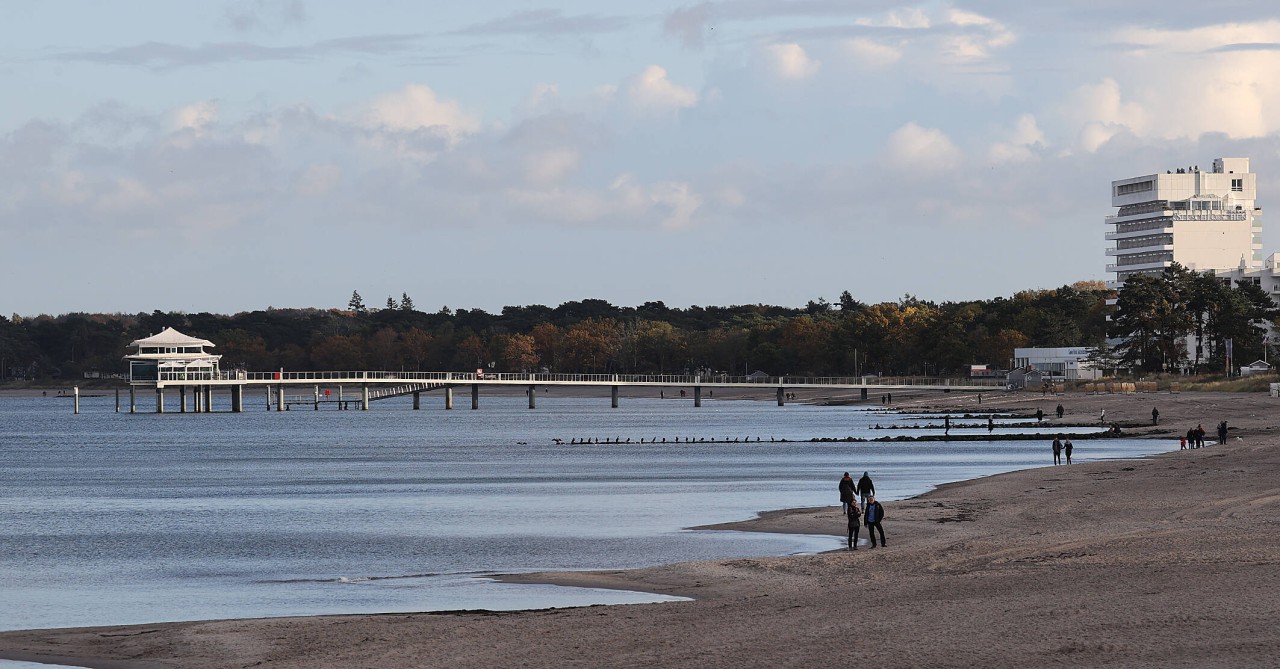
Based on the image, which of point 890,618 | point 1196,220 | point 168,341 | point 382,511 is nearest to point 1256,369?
point 1196,220

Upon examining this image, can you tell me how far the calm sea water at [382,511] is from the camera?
1113 inches

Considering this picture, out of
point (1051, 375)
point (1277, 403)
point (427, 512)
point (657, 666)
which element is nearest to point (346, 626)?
point (657, 666)

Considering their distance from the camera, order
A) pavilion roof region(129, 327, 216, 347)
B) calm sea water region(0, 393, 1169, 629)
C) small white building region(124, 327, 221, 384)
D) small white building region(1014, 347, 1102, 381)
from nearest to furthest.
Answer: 1. calm sea water region(0, 393, 1169, 629)
2. small white building region(124, 327, 221, 384)
3. pavilion roof region(129, 327, 216, 347)
4. small white building region(1014, 347, 1102, 381)

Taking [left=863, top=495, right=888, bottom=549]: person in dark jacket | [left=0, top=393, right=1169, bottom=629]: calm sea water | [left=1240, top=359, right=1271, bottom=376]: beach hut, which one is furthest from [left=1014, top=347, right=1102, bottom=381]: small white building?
[left=863, top=495, right=888, bottom=549]: person in dark jacket

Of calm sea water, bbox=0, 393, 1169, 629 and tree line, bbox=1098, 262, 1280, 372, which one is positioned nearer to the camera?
calm sea water, bbox=0, 393, 1169, 629

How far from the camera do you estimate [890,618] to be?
2084 cm

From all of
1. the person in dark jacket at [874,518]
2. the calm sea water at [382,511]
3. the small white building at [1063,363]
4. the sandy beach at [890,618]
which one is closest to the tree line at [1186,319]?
the small white building at [1063,363]

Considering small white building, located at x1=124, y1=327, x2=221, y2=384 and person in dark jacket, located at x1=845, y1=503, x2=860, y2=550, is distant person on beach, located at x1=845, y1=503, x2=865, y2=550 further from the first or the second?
small white building, located at x1=124, y1=327, x2=221, y2=384

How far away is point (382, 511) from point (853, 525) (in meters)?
20.5

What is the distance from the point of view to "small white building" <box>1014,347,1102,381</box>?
158 m

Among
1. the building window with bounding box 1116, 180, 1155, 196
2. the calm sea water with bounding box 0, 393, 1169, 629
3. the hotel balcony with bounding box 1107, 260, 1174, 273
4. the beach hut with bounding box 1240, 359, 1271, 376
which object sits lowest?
the calm sea water with bounding box 0, 393, 1169, 629

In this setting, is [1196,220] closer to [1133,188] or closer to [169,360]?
[1133,188]

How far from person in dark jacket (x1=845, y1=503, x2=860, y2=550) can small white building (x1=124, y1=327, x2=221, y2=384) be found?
431ft

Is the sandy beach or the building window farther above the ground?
the building window
